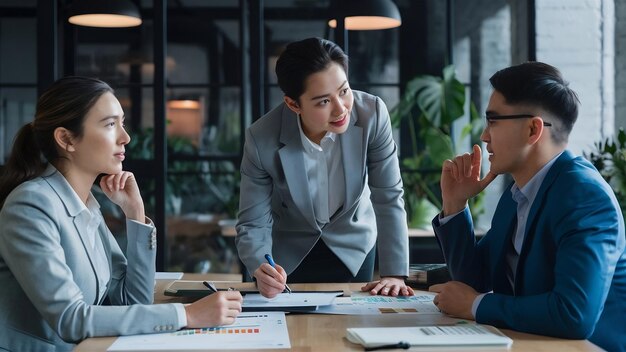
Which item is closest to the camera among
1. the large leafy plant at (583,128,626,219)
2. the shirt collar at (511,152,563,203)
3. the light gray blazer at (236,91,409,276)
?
the shirt collar at (511,152,563,203)

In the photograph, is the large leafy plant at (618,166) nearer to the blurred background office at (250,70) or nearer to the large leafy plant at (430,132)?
the blurred background office at (250,70)

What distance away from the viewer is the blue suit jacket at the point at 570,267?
1524 millimetres

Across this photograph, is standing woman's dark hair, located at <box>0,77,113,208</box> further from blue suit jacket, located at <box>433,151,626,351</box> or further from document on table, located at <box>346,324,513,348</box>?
blue suit jacket, located at <box>433,151,626,351</box>

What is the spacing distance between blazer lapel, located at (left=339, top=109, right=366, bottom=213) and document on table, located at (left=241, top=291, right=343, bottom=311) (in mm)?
472

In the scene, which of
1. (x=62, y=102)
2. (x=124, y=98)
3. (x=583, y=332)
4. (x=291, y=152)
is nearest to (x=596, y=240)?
(x=583, y=332)

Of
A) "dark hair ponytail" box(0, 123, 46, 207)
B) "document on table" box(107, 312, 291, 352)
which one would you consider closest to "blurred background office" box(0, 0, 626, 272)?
"dark hair ponytail" box(0, 123, 46, 207)

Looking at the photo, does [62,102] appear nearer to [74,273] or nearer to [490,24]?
[74,273]

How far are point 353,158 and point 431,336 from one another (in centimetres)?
104

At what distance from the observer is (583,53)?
4898 mm

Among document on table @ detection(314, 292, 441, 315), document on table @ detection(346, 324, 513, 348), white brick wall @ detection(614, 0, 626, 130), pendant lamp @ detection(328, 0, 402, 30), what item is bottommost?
document on table @ detection(314, 292, 441, 315)

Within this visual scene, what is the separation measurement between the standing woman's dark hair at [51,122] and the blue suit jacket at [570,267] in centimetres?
105

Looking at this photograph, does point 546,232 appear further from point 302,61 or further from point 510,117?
point 302,61

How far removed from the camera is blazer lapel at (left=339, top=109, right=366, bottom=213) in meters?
2.44

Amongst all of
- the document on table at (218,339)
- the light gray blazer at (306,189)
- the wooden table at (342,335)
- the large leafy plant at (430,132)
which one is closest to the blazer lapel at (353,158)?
the light gray blazer at (306,189)
